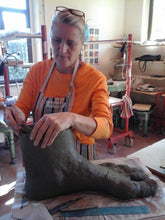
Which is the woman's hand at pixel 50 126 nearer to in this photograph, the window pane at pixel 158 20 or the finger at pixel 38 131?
the finger at pixel 38 131

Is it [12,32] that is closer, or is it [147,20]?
[12,32]

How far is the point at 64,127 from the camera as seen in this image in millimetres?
645

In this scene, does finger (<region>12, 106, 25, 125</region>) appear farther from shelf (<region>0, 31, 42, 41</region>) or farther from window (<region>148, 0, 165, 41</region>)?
window (<region>148, 0, 165, 41</region>)

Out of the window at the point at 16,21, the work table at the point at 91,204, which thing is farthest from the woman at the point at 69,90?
the window at the point at 16,21

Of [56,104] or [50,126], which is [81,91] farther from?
[50,126]

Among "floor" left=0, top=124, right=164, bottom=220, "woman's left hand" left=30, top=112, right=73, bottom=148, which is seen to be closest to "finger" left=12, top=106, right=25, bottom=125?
"woman's left hand" left=30, top=112, right=73, bottom=148

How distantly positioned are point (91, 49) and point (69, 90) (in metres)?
2.80

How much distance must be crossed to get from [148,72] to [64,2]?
1.82 m

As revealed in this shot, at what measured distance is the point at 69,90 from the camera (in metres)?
0.89

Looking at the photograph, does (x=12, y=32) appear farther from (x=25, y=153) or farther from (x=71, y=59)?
(x=25, y=153)

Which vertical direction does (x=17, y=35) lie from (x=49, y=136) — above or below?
above

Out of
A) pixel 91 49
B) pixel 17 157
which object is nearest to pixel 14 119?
pixel 17 157

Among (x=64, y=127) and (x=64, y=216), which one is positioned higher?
(x=64, y=127)

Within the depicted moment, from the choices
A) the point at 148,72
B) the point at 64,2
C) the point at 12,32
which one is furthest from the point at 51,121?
the point at 148,72
